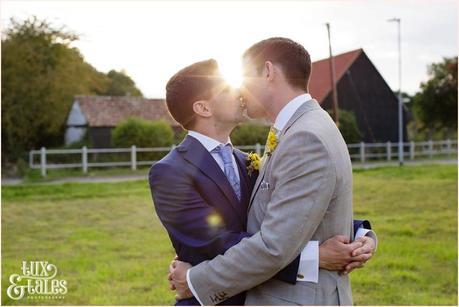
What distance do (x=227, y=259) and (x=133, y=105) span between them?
1036 inches

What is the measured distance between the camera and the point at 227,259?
1897mm

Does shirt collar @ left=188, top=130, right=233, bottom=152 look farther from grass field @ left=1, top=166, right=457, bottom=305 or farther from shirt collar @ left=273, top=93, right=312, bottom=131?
grass field @ left=1, top=166, right=457, bottom=305

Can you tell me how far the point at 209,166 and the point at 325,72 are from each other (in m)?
27.9

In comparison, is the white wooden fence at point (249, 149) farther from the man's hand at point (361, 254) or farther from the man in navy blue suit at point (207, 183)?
the man's hand at point (361, 254)

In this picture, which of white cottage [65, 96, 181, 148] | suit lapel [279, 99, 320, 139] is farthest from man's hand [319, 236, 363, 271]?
white cottage [65, 96, 181, 148]

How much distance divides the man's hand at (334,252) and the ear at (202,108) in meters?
0.66

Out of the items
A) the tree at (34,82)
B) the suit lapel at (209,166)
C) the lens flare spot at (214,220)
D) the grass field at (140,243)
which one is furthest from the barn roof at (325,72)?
the lens flare spot at (214,220)

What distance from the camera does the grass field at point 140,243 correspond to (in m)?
5.52

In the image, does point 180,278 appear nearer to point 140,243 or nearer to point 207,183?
point 207,183

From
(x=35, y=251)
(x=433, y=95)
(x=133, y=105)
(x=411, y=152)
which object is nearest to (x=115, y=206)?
(x=35, y=251)

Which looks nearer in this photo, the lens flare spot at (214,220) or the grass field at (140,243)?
the lens flare spot at (214,220)

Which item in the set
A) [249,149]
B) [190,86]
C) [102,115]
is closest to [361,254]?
[190,86]

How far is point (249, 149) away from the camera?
77.4 ft

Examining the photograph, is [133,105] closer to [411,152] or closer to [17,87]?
[17,87]
